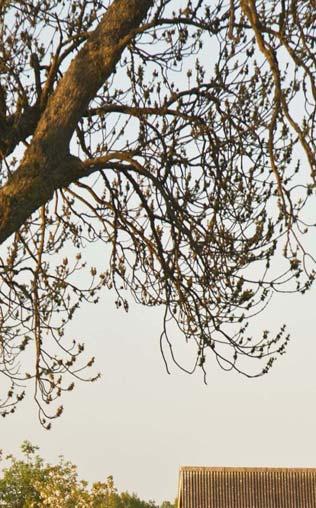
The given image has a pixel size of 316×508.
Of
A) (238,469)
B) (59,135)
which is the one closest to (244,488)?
(238,469)

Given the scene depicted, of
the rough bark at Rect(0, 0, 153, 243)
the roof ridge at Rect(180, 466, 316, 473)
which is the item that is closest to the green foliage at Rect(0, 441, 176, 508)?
the roof ridge at Rect(180, 466, 316, 473)

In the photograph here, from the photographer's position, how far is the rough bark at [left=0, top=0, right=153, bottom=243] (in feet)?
29.0

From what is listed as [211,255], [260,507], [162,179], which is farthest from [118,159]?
[260,507]

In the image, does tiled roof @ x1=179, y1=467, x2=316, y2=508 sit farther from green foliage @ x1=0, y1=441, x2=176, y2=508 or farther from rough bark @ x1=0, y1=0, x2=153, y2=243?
rough bark @ x1=0, y1=0, x2=153, y2=243

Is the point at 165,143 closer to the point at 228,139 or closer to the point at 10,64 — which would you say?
the point at 228,139

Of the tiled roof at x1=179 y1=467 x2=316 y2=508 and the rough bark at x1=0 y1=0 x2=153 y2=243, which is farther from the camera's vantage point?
the tiled roof at x1=179 y1=467 x2=316 y2=508

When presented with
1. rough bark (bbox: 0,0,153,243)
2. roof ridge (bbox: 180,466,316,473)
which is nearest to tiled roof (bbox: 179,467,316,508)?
roof ridge (bbox: 180,466,316,473)

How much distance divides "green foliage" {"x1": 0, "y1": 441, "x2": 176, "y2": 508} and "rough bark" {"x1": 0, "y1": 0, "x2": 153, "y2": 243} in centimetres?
2981

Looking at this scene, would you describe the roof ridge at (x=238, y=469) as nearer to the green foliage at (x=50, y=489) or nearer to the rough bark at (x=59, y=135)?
the green foliage at (x=50, y=489)

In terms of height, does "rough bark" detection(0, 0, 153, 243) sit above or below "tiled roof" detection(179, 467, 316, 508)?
below

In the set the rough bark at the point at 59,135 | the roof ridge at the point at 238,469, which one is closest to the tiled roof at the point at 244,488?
the roof ridge at the point at 238,469

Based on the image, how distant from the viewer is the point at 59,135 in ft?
29.1

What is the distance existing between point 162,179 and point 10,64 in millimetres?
2017

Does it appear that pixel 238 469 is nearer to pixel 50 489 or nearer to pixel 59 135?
pixel 50 489
